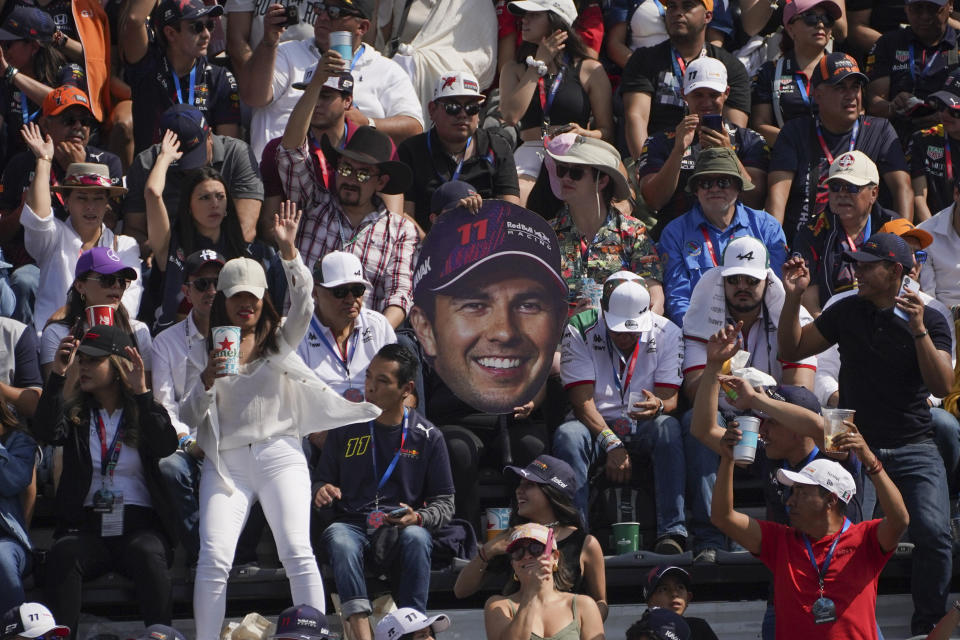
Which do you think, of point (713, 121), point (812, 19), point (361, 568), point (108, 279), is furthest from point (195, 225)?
point (812, 19)

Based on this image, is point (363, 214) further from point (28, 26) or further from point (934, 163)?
point (934, 163)

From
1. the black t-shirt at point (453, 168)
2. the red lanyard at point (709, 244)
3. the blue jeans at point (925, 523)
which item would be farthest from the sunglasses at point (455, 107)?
the blue jeans at point (925, 523)

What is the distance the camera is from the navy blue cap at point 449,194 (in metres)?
10.4

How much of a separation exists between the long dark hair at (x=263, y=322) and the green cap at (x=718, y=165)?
2.98 meters

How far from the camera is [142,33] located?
1188 centimetres

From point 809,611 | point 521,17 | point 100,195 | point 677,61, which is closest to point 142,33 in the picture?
point 100,195

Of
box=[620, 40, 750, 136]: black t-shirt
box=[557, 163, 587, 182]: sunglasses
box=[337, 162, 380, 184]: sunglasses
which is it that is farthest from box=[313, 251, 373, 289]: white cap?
box=[620, 40, 750, 136]: black t-shirt

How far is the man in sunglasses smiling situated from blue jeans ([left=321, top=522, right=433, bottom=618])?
293cm

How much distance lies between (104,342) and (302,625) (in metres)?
1.98

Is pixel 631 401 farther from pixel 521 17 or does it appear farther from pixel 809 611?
pixel 521 17

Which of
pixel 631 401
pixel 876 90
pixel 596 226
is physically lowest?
pixel 631 401

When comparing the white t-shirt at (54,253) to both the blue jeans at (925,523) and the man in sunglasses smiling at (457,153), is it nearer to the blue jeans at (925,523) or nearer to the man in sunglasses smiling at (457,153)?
the man in sunglasses smiling at (457,153)

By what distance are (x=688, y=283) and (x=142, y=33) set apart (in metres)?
3.98

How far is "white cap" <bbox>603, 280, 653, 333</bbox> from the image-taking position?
9.91 metres
